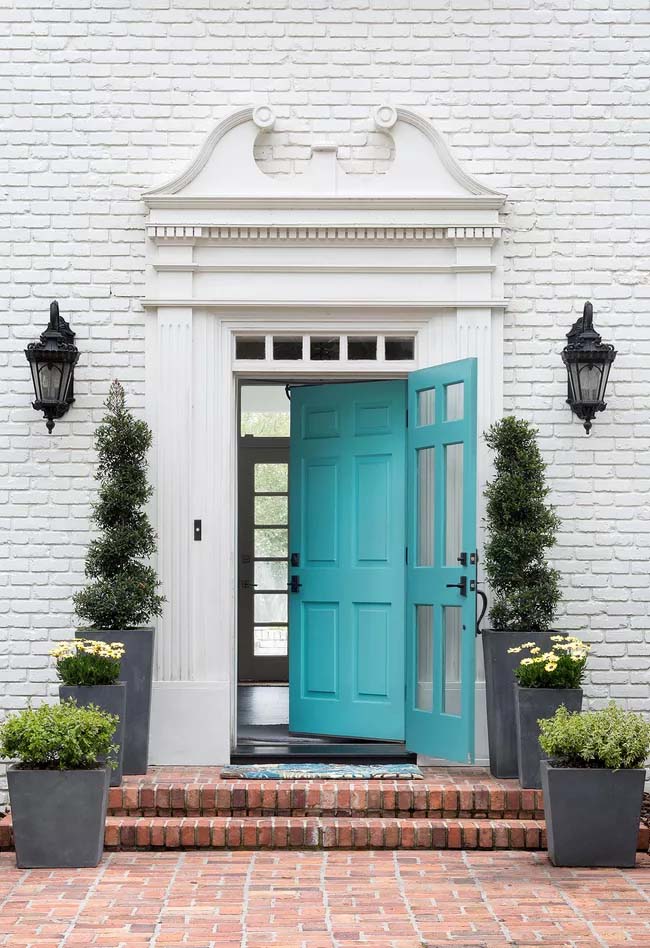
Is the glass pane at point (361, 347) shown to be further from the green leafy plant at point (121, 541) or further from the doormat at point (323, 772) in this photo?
the doormat at point (323, 772)

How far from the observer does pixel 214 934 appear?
498 cm

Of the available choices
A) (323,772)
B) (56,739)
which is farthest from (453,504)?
(56,739)

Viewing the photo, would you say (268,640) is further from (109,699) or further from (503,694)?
(109,699)

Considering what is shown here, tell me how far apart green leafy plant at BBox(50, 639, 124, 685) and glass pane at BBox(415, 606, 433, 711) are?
1.81m

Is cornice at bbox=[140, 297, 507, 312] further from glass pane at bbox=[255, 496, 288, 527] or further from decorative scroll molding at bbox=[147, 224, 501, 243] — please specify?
glass pane at bbox=[255, 496, 288, 527]

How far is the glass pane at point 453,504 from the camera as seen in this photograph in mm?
7328

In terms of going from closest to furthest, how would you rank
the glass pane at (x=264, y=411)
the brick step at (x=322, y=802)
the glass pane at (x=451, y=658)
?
the brick step at (x=322, y=802) < the glass pane at (x=451, y=658) < the glass pane at (x=264, y=411)

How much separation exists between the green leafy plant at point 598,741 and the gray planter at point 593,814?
0.06 m

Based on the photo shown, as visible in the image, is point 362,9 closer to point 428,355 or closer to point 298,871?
point 428,355

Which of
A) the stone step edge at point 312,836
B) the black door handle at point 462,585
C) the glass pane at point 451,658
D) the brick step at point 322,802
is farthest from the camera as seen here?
the glass pane at point 451,658

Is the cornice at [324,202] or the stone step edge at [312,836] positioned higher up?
the cornice at [324,202]

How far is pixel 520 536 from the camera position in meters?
7.04

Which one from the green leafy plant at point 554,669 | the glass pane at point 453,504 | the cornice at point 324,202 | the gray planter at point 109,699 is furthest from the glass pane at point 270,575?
the green leafy plant at point 554,669

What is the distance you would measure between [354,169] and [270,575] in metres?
4.91
